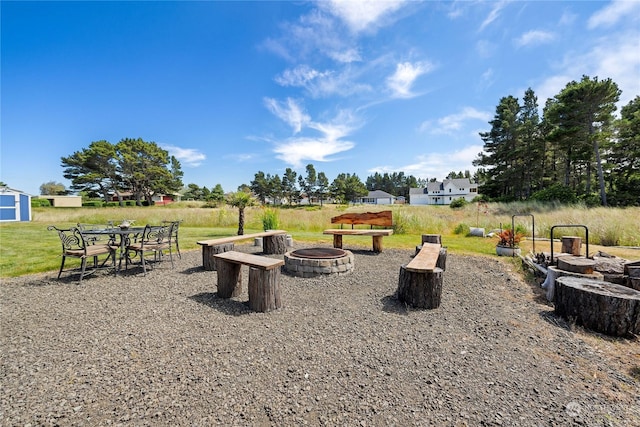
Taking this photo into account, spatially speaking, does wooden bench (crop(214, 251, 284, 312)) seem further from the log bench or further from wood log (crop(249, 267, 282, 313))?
the log bench

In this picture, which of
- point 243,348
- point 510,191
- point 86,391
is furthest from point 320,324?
point 510,191

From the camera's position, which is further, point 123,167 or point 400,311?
point 123,167

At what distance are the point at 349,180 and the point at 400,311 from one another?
52963 mm

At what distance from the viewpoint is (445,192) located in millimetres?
54750

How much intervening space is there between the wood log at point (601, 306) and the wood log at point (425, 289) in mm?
1391

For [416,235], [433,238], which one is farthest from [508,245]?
[416,235]

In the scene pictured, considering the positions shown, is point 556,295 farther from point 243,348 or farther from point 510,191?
point 510,191

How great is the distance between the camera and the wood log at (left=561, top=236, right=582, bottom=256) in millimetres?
5059

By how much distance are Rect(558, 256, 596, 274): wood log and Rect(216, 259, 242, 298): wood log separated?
471 centimetres

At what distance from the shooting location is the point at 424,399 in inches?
75.9

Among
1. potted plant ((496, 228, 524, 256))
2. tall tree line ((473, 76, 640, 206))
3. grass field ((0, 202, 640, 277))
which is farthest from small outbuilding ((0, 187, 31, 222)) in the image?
tall tree line ((473, 76, 640, 206))

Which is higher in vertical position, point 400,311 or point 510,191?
point 510,191

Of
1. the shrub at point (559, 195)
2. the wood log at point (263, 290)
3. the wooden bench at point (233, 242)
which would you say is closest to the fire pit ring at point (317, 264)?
the wooden bench at point (233, 242)

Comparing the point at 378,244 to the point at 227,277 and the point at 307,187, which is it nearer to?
the point at 227,277
